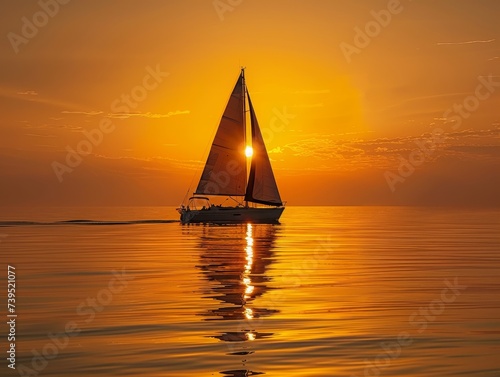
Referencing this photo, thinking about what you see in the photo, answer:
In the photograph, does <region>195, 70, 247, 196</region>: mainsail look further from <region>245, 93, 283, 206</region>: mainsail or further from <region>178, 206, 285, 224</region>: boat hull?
<region>178, 206, 285, 224</region>: boat hull

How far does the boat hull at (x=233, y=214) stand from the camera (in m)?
95.2

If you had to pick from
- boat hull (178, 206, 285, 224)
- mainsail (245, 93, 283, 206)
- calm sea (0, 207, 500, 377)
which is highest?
mainsail (245, 93, 283, 206)

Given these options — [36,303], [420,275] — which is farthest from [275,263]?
[36,303]

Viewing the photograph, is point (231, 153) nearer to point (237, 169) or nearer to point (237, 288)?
point (237, 169)

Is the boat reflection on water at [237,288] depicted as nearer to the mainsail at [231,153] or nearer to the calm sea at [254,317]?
the calm sea at [254,317]

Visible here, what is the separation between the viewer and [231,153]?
3856 inches

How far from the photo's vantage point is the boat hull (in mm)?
95188

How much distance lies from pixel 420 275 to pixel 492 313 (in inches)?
480

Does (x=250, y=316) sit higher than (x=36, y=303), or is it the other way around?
(x=36, y=303)

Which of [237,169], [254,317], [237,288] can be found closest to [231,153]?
[237,169]

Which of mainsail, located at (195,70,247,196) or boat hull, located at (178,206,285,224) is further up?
mainsail, located at (195,70,247,196)

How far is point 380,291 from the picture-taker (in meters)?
30.1

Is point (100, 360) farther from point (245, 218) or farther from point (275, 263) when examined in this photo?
point (245, 218)

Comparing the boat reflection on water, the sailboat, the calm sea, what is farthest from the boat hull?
the calm sea
